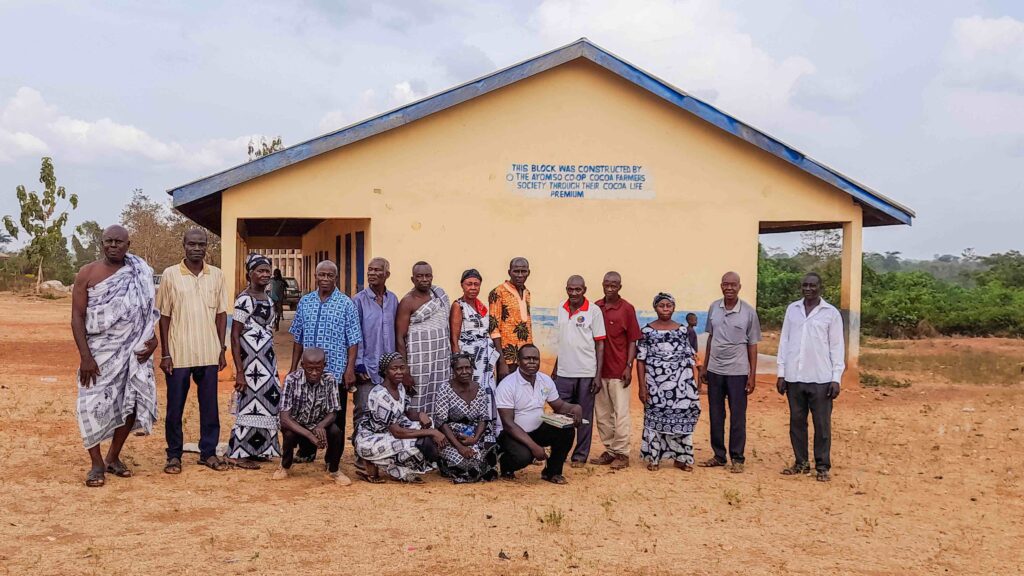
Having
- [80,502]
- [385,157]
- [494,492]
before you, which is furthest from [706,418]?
[80,502]

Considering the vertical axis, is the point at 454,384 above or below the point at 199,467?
above

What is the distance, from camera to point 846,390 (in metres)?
12.1

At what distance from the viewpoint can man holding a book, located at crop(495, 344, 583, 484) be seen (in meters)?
6.53

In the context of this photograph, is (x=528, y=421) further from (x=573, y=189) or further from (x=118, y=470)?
(x=573, y=189)

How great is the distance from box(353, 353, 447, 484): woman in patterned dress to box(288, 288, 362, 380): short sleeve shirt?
1.12 feet

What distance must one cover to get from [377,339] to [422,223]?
498 cm

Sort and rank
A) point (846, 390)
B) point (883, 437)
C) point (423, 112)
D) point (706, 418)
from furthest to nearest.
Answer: point (846, 390) → point (423, 112) → point (706, 418) → point (883, 437)

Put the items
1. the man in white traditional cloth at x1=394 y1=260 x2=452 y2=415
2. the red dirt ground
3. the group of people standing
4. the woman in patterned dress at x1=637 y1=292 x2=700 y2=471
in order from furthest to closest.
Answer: the woman in patterned dress at x1=637 y1=292 x2=700 y2=471
the man in white traditional cloth at x1=394 y1=260 x2=452 y2=415
the group of people standing
the red dirt ground

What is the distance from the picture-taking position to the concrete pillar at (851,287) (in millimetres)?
12078

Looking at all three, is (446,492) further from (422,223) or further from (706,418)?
(422,223)

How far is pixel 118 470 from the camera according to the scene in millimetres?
6457

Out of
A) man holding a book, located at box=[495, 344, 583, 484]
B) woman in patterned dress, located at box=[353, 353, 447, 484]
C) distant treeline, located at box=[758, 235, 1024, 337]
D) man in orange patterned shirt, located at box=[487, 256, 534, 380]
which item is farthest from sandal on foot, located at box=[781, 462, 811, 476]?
distant treeline, located at box=[758, 235, 1024, 337]

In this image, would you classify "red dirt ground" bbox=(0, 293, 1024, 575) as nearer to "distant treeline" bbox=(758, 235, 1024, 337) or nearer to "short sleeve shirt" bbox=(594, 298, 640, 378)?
"short sleeve shirt" bbox=(594, 298, 640, 378)

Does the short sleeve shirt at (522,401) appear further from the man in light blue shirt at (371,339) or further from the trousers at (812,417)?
the trousers at (812,417)
